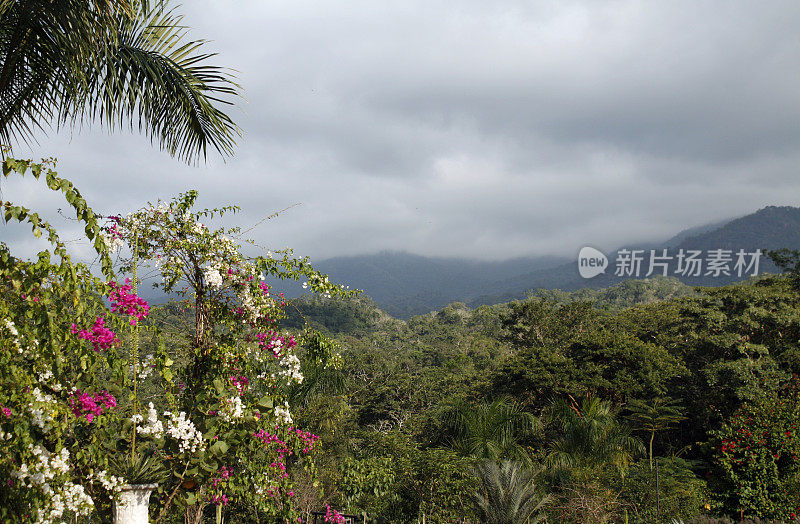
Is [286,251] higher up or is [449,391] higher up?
[286,251]

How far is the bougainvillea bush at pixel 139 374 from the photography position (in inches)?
79.0

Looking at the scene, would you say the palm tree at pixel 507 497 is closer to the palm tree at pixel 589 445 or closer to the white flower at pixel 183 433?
the palm tree at pixel 589 445

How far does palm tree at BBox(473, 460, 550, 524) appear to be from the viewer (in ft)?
22.4

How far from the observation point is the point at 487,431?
9.00m

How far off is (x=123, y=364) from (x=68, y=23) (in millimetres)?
1754

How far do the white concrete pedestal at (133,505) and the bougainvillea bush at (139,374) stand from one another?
3.9 inches

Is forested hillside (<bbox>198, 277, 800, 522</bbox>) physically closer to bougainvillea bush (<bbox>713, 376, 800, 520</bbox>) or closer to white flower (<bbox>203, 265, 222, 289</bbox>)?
bougainvillea bush (<bbox>713, 376, 800, 520</bbox>)

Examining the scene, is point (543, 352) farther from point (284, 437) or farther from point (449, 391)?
point (284, 437)

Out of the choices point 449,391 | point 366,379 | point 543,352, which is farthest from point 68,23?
point 366,379

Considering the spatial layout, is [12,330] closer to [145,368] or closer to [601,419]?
[145,368]

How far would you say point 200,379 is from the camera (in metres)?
3.39

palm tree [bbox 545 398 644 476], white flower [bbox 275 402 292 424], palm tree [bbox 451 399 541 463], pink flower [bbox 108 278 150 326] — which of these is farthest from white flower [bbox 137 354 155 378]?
palm tree [bbox 545 398 644 476]

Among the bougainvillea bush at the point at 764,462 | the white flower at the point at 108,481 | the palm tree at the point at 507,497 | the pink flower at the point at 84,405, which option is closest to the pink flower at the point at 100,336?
the pink flower at the point at 84,405

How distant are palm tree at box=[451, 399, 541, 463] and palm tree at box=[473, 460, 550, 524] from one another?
4.02 feet
